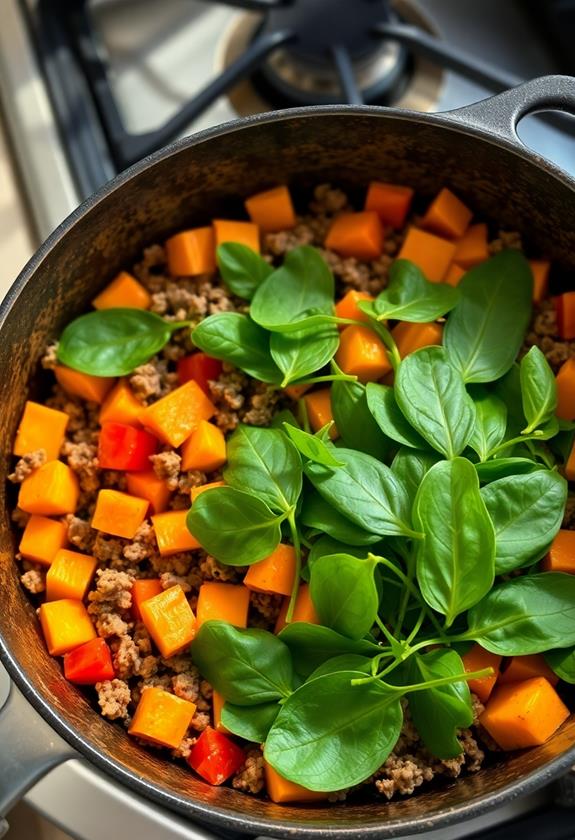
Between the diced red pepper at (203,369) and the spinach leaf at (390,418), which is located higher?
the diced red pepper at (203,369)

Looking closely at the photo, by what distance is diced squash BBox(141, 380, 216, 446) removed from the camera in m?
1.05

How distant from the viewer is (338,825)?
0.88m

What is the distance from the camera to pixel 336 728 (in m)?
0.91

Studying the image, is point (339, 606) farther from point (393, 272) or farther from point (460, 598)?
point (393, 272)

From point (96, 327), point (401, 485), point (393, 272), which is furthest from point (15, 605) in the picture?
point (393, 272)

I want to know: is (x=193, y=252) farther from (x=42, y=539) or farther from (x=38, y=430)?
(x=42, y=539)

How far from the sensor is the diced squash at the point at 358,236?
1140 millimetres

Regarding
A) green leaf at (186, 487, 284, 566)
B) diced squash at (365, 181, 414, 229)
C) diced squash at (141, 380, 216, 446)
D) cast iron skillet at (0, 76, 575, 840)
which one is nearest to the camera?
cast iron skillet at (0, 76, 575, 840)

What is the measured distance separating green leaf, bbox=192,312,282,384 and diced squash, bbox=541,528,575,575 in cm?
35

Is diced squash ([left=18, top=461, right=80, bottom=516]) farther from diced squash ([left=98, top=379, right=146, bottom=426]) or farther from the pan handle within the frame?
the pan handle

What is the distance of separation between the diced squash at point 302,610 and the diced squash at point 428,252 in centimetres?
41

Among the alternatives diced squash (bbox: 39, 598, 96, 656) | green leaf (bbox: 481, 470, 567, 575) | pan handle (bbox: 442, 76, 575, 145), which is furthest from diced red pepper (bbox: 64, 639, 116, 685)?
pan handle (bbox: 442, 76, 575, 145)

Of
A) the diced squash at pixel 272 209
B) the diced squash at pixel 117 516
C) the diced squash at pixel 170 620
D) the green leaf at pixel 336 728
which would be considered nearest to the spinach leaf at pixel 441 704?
the green leaf at pixel 336 728

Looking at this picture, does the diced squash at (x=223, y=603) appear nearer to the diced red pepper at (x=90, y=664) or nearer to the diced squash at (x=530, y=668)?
the diced red pepper at (x=90, y=664)
